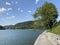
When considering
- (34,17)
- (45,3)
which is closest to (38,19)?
(34,17)

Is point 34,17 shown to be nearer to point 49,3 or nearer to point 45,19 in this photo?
point 45,19

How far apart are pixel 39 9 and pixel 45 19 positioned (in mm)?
5114

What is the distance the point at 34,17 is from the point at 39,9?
430 centimetres

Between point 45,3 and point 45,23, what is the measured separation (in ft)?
29.6

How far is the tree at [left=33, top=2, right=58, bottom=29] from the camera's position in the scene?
67812 millimetres

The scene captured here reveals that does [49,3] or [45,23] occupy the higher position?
[49,3]

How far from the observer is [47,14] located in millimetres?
68125

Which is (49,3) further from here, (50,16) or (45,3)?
(50,16)

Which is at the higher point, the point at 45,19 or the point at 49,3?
the point at 49,3

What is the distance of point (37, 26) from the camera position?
67.7 metres

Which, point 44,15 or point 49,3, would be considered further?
A: point 49,3

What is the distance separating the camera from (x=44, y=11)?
68.8m

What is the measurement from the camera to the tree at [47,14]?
222 feet

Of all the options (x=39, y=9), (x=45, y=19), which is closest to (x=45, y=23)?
(x=45, y=19)
